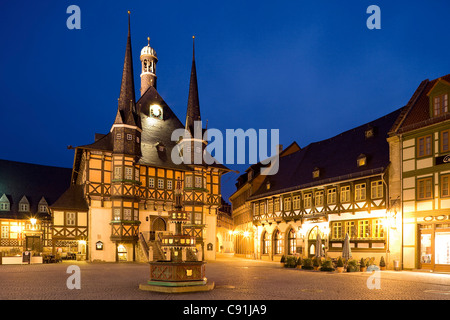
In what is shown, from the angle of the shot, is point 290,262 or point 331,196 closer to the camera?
point 290,262

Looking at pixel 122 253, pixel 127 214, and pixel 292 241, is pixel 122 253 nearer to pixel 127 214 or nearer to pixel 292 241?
pixel 127 214

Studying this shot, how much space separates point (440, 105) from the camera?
2662cm

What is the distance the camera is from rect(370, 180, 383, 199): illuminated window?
29.6 m

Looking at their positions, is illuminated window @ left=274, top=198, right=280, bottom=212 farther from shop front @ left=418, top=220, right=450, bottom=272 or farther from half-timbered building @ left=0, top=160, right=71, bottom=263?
half-timbered building @ left=0, top=160, right=71, bottom=263

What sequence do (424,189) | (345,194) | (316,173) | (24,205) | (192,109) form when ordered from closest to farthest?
(424,189) → (345,194) → (316,173) → (192,109) → (24,205)

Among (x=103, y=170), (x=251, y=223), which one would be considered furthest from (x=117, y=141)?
→ (x=251, y=223)

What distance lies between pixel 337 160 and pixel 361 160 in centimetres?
418

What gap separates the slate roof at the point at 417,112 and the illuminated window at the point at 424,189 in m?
3.37

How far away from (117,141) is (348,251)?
22.5 m

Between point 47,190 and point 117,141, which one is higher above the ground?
point 117,141

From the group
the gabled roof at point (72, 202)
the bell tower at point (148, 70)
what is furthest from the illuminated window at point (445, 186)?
the bell tower at point (148, 70)

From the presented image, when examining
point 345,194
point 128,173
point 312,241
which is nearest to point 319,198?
point 345,194
